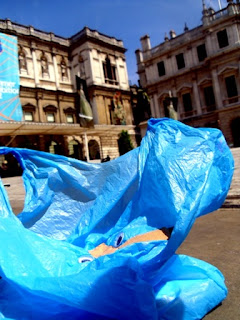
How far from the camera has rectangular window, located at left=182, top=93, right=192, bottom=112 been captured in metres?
25.8

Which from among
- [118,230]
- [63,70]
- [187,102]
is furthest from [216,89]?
[118,230]

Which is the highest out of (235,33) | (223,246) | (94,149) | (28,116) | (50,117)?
(235,33)

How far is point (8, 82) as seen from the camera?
479 inches

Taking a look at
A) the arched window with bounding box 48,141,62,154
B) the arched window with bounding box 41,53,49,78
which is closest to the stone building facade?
the arched window with bounding box 48,141,62,154

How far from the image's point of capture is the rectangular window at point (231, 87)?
23281 mm

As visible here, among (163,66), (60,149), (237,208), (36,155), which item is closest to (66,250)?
(36,155)

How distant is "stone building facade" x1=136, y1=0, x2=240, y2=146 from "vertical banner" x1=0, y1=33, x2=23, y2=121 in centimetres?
1461

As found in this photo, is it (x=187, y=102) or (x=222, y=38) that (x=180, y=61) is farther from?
(x=222, y=38)

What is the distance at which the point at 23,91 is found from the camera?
20312 millimetres

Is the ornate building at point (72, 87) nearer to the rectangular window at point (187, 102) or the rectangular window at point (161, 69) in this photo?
the rectangular window at point (161, 69)

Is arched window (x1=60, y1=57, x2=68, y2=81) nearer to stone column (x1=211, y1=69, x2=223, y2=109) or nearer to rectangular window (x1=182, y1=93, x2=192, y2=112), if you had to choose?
rectangular window (x1=182, y1=93, x2=192, y2=112)

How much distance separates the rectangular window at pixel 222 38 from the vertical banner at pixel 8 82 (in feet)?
60.4

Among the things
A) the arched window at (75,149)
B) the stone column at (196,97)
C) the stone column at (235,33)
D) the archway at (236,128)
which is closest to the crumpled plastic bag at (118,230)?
the arched window at (75,149)

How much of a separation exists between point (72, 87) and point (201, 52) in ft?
41.4
